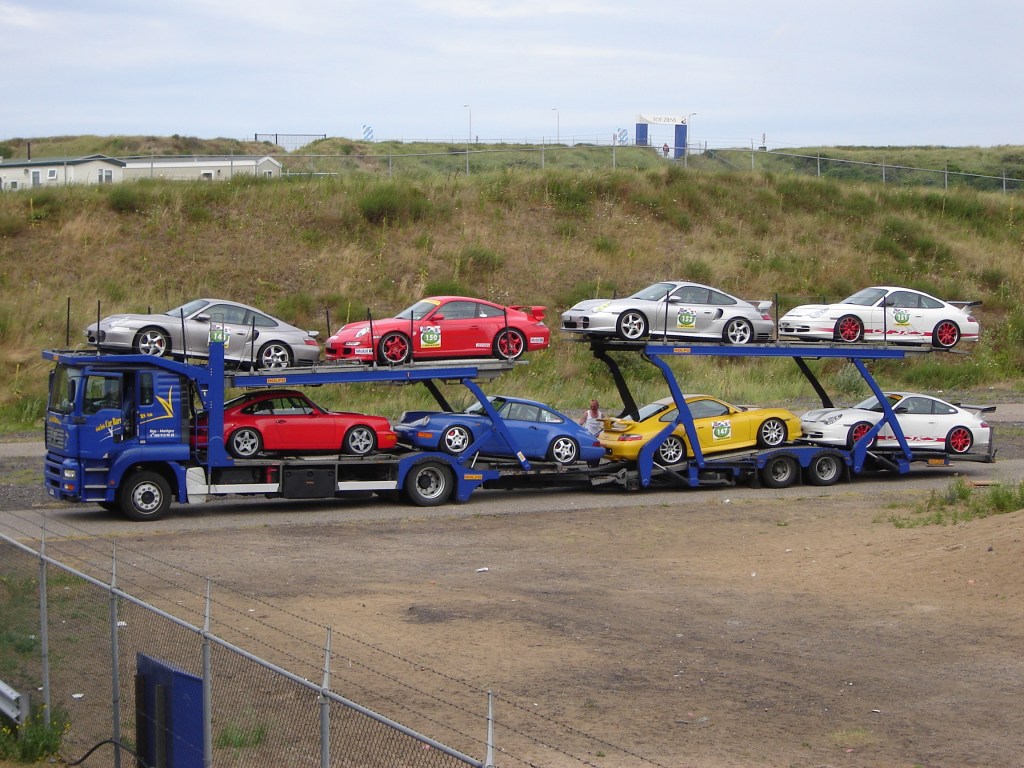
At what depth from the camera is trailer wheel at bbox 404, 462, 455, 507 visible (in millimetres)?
22719

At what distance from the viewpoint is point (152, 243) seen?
1767 inches

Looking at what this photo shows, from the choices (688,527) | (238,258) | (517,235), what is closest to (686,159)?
(517,235)

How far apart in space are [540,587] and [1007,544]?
6375mm

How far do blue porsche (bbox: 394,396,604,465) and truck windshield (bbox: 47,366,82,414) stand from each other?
5.96 metres

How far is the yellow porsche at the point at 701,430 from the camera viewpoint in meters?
24.5

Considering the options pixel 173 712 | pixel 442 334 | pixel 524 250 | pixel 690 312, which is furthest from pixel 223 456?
pixel 524 250

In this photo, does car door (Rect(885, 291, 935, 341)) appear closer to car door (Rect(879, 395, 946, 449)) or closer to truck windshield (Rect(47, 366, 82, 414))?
car door (Rect(879, 395, 946, 449))

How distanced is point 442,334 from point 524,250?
25154 mm

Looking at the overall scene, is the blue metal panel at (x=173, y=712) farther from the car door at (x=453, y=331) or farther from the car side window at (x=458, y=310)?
the car side window at (x=458, y=310)

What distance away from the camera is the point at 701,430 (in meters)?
24.6

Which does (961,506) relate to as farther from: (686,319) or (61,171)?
(61,171)

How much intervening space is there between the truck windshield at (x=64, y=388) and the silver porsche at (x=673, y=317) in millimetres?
9547

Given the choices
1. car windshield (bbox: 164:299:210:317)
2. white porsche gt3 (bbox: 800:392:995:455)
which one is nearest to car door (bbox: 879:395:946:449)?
white porsche gt3 (bbox: 800:392:995:455)

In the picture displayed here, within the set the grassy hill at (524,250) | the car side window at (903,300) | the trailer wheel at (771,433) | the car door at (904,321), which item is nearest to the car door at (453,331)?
the trailer wheel at (771,433)
